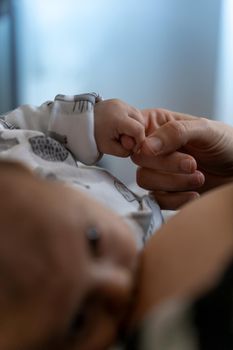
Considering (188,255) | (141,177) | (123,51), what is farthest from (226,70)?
(188,255)

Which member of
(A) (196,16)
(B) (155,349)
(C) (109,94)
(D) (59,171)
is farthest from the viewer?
(C) (109,94)

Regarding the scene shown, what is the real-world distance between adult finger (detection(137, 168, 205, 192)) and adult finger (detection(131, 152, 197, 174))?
0.01 meters

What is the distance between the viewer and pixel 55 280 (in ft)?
0.98

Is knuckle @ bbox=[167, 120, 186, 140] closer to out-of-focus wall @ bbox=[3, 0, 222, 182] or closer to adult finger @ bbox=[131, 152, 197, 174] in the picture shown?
adult finger @ bbox=[131, 152, 197, 174]

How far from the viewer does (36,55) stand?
6.30ft

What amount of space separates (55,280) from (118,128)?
0.98 ft

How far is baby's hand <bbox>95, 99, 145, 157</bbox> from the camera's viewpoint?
22.5 inches

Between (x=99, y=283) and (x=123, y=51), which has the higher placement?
(x=99, y=283)

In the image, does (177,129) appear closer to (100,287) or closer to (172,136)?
(172,136)

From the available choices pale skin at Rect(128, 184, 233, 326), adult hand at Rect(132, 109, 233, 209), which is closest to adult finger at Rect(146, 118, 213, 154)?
adult hand at Rect(132, 109, 233, 209)

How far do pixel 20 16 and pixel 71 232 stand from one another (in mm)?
1726

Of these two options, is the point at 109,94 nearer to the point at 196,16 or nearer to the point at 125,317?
the point at 196,16

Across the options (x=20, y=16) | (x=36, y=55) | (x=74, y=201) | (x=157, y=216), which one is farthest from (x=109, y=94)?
(x=74, y=201)

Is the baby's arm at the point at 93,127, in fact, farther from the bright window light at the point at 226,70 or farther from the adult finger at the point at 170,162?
the bright window light at the point at 226,70
